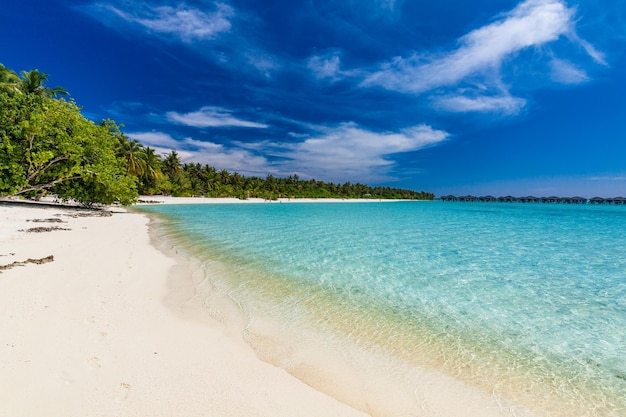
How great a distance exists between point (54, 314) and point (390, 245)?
43.5 feet

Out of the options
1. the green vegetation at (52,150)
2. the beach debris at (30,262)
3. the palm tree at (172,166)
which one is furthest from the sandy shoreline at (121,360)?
the palm tree at (172,166)

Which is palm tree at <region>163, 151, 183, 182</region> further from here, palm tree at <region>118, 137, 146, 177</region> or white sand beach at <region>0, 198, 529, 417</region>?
white sand beach at <region>0, 198, 529, 417</region>

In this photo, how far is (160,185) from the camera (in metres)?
67.5

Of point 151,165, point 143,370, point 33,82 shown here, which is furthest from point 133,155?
point 143,370

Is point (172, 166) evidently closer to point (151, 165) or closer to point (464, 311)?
point (151, 165)

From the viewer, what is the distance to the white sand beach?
3.04 meters

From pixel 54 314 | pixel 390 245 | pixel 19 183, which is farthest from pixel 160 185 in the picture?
pixel 54 314

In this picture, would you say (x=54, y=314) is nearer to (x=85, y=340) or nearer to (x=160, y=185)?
(x=85, y=340)

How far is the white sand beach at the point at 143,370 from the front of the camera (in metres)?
3.04

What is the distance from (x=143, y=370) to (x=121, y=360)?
1.38 ft

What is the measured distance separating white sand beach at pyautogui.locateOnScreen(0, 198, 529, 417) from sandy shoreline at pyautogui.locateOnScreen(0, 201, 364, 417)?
0.04 feet

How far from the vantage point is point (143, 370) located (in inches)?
143

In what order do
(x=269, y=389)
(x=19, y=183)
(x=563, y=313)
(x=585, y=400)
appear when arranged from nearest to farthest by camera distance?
(x=269, y=389) → (x=585, y=400) → (x=563, y=313) → (x=19, y=183)

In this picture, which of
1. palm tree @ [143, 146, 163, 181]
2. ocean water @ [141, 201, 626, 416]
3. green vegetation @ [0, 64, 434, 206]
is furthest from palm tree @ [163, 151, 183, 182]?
ocean water @ [141, 201, 626, 416]
